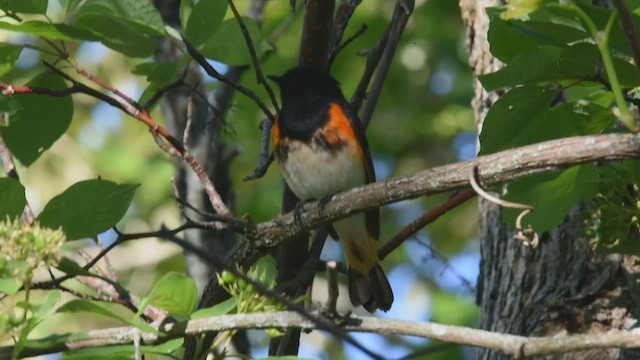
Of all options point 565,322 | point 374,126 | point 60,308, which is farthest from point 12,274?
point 374,126

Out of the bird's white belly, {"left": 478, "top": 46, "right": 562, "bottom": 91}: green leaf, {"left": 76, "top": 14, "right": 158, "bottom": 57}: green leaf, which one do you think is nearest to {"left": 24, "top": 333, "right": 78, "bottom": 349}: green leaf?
{"left": 478, "top": 46, "right": 562, "bottom": 91}: green leaf

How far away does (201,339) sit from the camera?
8.07 feet

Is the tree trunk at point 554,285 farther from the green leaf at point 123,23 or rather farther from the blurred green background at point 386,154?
the blurred green background at point 386,154

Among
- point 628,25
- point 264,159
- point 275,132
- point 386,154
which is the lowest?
point 628,25

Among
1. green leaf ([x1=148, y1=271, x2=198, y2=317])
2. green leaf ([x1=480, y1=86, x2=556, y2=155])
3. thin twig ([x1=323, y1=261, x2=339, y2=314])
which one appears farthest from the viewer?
green leaf ([x1=480, y1=86, x2=556, y2=155])

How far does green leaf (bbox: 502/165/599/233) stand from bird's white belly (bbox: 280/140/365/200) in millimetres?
1565

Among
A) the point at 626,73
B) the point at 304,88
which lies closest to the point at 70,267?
the point at 626,73

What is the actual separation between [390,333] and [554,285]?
1.81 metres

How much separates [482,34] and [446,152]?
3842mm

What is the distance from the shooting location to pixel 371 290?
457 centimetres

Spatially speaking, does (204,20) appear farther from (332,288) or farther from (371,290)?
(371,290)

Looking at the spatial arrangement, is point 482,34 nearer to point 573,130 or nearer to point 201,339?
point 573,130

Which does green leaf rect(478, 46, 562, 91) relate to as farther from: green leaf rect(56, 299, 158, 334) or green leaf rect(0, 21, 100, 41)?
green leaf rect(0, 21, 100, 41)

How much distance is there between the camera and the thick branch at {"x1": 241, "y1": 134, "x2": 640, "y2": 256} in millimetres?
2234
